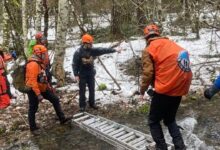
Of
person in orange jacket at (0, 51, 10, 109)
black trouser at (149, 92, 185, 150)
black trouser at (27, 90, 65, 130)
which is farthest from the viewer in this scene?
person in orange jacket at (0, 51, 10, 109)

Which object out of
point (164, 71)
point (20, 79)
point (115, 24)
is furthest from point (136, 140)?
point (115, 24)

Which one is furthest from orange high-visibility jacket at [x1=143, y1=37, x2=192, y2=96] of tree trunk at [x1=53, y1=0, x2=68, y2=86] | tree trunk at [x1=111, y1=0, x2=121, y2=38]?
tree trunk at [x1=111, y1=0, x2=121, y2=38]

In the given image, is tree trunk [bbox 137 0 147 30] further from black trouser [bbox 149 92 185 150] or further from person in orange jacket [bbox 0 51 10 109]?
black trouser [bbox 149 92 185 150]

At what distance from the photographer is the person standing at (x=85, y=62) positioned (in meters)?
8.50

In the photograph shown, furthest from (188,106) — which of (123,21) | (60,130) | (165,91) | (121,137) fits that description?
(123,21)

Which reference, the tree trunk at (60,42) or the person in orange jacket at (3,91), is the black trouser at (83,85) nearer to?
the person in orange jacket at (3,91)

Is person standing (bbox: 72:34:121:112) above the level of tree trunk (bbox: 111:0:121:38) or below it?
below

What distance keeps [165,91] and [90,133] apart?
289cm

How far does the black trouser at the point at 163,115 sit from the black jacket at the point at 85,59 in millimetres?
3194

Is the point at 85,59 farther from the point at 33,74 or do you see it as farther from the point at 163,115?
the point at 163,115

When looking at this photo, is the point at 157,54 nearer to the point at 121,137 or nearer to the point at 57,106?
the point at 121,137

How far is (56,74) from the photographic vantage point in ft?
37.1

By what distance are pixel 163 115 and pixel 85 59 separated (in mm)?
3332

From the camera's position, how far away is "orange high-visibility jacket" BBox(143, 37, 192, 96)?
205 inches
